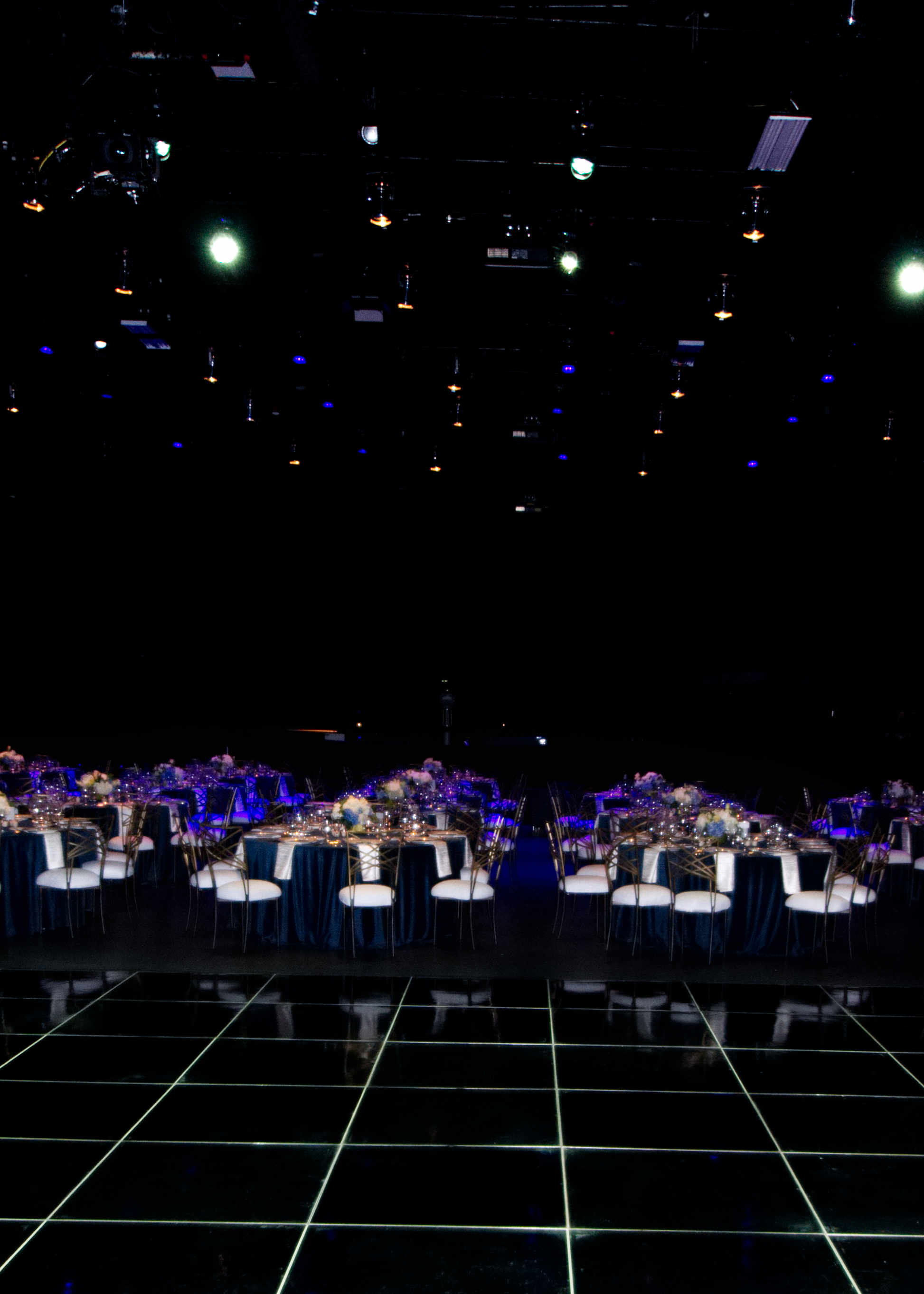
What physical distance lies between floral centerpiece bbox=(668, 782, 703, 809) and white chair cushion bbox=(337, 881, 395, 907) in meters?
3.52

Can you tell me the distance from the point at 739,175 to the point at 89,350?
294 inches

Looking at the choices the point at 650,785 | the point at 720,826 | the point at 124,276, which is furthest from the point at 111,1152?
the point at 650,785

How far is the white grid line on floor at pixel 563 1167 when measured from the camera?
3229 millimetres

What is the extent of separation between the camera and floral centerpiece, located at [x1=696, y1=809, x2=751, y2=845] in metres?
7.25

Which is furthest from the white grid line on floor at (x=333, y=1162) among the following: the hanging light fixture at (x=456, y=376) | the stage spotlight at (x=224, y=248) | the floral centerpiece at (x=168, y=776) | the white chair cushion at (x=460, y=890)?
the hanging light fixture at (x=456, y=376)

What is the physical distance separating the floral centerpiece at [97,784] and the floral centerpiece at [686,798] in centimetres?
551

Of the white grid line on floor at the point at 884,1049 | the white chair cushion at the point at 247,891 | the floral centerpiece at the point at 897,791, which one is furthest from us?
the floral centerpiece at the point at 897,791

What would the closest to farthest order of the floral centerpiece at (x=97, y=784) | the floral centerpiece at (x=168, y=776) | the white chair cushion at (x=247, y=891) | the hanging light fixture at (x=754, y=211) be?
the hanging light fixture at (x=754, y=211), the white chair cushion at (x=247, y=891), the floral centerpiece at (x=97, y=784), the floral centerpiece at (x=168, y=776)

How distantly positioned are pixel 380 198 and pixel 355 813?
14.3 ft

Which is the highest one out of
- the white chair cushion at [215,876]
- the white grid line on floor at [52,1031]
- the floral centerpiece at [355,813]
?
the floral centerpiece at [355,813]

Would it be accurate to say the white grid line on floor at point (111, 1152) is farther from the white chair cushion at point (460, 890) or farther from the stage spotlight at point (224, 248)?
the stage spotlight at point (224, 248)

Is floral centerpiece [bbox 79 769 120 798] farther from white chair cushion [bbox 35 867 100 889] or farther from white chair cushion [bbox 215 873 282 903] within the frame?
white chair cushion [bbox 215 873 282 903]

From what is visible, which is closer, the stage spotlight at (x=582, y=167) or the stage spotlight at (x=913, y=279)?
the stage spotlight at (x=582, y=167)

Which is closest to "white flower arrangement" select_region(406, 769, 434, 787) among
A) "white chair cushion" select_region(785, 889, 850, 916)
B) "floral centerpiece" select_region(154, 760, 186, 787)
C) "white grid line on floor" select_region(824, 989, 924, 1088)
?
"floral centerpiece" select_region(154, 760, 186, 787)
